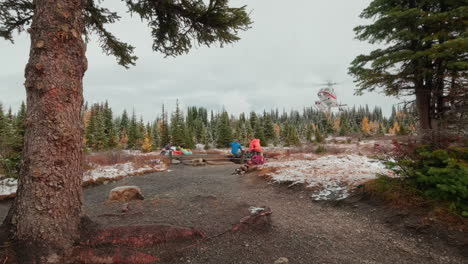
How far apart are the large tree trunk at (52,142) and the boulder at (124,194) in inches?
117

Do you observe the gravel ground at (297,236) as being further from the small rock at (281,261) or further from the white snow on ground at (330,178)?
the white snow on ground at (330,178)

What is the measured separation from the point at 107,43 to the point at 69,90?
2961mm

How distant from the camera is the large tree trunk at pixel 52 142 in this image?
2.25 metres

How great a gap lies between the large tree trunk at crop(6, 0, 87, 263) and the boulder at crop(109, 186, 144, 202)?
2981mm

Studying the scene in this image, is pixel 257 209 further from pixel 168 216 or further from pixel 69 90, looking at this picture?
pixel 69 90

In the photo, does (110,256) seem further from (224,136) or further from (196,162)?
(224,136)

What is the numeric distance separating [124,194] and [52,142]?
11.4 ft

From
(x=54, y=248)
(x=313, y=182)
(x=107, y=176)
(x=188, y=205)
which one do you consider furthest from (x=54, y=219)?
(x=107, y=176)

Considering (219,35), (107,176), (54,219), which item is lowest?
(107,176)

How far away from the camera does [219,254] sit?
267cm

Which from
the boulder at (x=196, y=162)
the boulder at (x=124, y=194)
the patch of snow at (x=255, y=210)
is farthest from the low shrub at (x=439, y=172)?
the boulder at (x=196, y=162)

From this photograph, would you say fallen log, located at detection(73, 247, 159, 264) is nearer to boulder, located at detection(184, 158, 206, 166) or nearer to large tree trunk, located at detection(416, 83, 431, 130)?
large tree trunk, located at detection(416, 83, 431, 130)

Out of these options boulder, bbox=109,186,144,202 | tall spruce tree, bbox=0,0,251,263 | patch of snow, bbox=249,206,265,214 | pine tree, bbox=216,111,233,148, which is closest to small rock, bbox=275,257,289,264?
patch of snow, bbox=249,206,265,214

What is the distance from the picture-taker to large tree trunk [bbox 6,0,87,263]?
2250 millimetres
